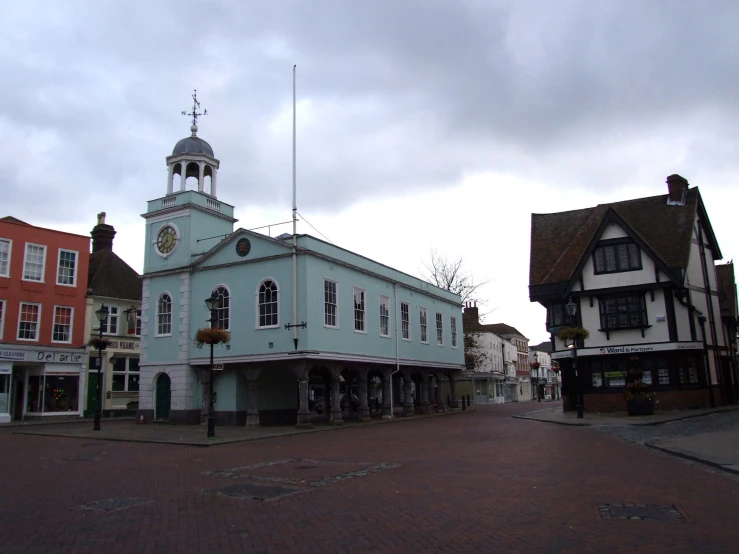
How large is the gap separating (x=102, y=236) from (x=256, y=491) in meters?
39.0

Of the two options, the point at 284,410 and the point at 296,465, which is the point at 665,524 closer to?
the point at 296,465

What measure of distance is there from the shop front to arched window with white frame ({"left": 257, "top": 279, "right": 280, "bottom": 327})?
1519 cm

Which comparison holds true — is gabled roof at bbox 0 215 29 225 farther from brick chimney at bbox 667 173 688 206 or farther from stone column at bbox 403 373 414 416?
brick chimney at bbox 667 173 688 206

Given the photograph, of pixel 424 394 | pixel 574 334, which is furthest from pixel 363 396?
pixel 574 334

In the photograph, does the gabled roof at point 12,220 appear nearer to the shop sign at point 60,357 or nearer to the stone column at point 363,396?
the shop sign at point 60,357

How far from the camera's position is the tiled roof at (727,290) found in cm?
3891

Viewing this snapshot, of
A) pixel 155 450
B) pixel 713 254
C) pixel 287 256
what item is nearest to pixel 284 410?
pixel 287 256

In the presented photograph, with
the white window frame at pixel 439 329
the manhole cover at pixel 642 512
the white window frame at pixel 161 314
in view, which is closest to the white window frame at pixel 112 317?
the white window frame at pixel 161 314

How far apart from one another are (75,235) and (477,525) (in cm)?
3506

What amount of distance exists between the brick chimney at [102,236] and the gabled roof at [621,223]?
30171 mm

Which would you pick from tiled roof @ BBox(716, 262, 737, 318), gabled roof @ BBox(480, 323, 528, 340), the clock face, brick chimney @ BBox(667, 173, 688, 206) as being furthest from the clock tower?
gabled roof @ BBox(480, 323, 528, 340)

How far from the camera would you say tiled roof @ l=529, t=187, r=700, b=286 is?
102 feet

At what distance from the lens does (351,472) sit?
12.2 metres

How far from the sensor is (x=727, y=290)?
41.9 metres
